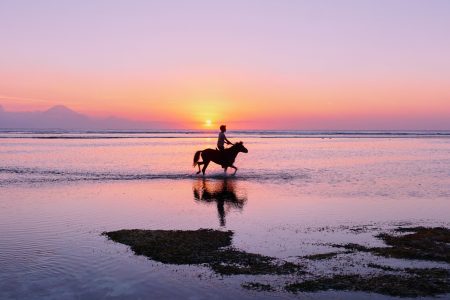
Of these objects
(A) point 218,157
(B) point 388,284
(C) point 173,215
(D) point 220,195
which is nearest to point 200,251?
(B) point 388,284

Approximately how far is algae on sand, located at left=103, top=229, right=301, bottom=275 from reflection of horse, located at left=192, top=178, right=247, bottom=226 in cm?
217

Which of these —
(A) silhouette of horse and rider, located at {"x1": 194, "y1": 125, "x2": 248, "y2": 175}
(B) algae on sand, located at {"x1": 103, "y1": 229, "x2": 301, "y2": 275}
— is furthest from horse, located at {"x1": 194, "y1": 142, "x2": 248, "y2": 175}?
(B) algae on sand, located at {"x1": 103, "y1": 229, "x2": 301, "y2": 275}

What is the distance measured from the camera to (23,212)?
16.1 meters

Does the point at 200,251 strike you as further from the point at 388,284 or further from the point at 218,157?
the point at 218,157

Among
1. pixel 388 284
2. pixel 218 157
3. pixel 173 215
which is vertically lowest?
pixel 388 284

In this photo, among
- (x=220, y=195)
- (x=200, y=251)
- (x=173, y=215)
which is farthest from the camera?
(x=220, y=195)

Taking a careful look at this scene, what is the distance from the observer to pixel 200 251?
11.4 metres

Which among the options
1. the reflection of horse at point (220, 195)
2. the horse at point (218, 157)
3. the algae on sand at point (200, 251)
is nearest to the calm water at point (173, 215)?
the reflection of horse at point (220, 195)

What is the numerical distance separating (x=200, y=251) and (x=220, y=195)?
31.0 feet

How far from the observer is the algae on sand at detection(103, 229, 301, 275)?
10109 mm

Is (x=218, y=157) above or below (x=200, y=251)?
above

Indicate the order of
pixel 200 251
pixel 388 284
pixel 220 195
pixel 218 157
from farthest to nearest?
pixel 218 157 < pixel 220 195 < pixel 200 251 < pixel 388 284

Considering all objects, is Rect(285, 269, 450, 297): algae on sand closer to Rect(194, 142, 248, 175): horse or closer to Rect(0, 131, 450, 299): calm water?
Rect(0, 131, 450, 299): calm water

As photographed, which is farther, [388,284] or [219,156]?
[219,156]
